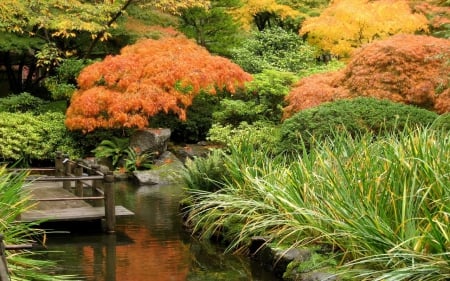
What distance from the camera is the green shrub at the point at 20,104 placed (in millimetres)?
18714

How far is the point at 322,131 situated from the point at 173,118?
8.09 metres

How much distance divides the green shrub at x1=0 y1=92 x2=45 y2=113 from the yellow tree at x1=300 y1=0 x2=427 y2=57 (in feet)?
26.5

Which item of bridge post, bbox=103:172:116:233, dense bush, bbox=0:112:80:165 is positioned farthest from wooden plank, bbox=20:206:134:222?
dense bush, bbox=0:112:80:165

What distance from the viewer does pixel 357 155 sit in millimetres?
6953

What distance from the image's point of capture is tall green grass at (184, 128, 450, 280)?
5000 millimetres

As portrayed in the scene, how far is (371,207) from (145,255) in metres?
3.31

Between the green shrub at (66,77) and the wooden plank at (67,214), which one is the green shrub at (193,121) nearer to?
the green shrub at (66,77)

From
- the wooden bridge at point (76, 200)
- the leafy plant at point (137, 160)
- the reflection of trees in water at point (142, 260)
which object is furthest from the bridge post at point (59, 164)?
the leafy plant at point (137, 160)

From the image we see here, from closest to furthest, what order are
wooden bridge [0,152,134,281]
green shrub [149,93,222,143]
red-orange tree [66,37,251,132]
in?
wooden bridge [0,152,134,281], red-orange tree [66,37,251,132], green shrub [149,93,222,143]

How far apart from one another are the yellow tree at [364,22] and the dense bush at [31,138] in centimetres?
741

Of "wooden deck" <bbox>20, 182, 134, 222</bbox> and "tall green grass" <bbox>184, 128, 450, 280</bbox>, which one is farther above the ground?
"tall green grass" <bbox>184, 128, 450, 280</bbox>

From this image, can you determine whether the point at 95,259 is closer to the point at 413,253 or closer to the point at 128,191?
the point at 413,253

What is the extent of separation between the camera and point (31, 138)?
17.3 metres

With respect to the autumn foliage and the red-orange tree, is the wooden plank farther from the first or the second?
the red-orange tree
